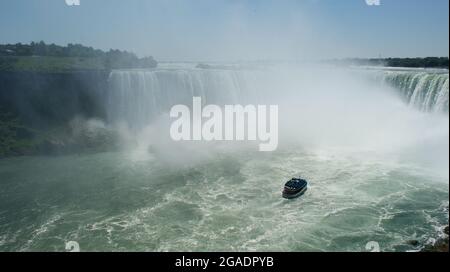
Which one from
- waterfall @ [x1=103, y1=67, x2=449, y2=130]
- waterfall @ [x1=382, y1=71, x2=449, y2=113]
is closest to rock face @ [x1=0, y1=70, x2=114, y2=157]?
waterfall @ [x1=103, y1=67, x2=449, y2=130]

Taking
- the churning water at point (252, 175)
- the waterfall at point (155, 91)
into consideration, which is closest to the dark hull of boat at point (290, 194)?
the churning water at point (252, 175)

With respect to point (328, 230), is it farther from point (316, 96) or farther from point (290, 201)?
point (316, 96)

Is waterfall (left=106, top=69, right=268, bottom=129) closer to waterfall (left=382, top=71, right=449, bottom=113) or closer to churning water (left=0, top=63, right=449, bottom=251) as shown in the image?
churning water (left=0, top=63, right=449, bottom=251)

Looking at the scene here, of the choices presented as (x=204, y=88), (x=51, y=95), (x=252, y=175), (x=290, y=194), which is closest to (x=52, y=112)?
(x=51, y=95)

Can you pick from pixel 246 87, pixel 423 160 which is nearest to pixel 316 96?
pixel 246 87

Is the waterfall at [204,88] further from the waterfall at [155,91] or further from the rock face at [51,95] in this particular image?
the rock face at [51,95]

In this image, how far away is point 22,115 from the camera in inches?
1353

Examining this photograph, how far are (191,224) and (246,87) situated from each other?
2428 cm

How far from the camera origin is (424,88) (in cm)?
3153

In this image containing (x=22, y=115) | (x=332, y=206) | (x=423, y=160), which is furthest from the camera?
→ (x=22, y=115)

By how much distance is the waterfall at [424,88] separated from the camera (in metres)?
29.6

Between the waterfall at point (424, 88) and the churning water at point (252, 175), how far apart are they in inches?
4.0

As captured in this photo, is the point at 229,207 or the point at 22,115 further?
the point at 22,115
